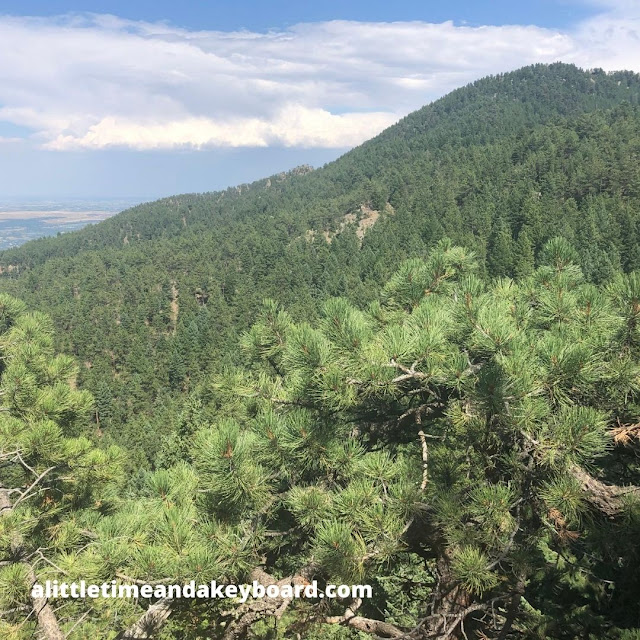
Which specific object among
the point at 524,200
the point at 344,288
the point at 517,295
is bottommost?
the point at 344,288

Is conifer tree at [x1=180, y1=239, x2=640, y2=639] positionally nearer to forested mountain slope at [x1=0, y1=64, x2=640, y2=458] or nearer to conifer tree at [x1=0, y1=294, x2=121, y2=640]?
conifer tree at [x1=0, y1=294, x2=121, y2=640]

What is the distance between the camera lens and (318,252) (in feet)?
271

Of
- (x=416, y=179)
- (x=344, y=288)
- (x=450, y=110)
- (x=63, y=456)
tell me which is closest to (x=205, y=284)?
(x=344, y=288)

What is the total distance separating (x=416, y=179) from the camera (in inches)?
→ 3986

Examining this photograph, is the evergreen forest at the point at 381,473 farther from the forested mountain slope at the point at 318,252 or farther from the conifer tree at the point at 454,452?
the forested mountain slope at the point at 318,252

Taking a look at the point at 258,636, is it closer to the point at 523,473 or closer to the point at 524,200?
the point at 523,473

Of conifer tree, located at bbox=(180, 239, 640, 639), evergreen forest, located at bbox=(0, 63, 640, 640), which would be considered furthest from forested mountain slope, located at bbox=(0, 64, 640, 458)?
conifer tree, located at bbox=(180, 239, 640, 639)

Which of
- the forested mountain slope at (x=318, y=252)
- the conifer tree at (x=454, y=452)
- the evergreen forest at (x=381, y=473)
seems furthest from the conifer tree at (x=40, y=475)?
the forested mountain slope at (x=318, y=252)

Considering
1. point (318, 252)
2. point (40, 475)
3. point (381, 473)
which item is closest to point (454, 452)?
point (381, 473)

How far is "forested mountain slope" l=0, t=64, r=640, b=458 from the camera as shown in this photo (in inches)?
2039

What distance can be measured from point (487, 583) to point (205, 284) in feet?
275

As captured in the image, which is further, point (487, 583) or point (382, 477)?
point (382, 477)

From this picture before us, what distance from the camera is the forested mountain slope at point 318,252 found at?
170 feet

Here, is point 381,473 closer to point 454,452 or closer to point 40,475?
point 454,452
